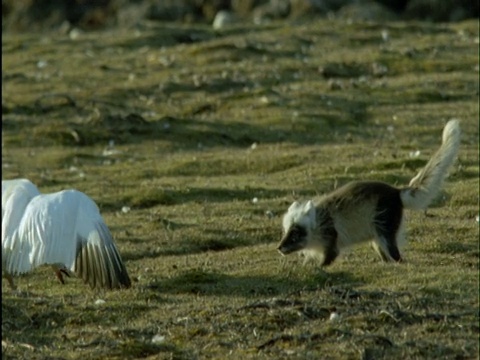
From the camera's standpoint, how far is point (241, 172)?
70.7ft

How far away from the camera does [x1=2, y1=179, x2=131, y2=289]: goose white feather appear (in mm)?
11766

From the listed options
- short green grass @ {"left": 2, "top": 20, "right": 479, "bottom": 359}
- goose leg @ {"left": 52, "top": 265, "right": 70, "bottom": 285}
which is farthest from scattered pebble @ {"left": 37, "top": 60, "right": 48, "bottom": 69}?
goose leg @ {"left": 52, "top": 265, "right": 70, "bottom": 285}

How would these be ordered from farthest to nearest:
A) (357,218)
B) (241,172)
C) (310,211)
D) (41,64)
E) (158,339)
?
(41,64)
(241,172)
(310,211)
(357,218)
(158,339)

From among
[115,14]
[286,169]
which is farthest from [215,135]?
[115,14]

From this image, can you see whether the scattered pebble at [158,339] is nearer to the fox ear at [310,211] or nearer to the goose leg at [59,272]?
the goose leg at [59,272]

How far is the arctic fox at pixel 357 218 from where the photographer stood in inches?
517

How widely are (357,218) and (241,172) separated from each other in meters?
8.45

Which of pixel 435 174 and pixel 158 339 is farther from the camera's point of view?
pixel 435 174

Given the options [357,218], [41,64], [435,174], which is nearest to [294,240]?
[357,218]

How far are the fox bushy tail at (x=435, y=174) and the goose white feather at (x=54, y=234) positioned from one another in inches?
129

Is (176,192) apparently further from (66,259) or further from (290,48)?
(290,48)

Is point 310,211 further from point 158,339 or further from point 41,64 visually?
point 41,64

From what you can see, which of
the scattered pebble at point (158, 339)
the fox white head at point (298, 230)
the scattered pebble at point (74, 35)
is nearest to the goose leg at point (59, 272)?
the fox white head at point (298, 230)

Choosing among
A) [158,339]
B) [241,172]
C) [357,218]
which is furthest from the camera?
[241,172]
